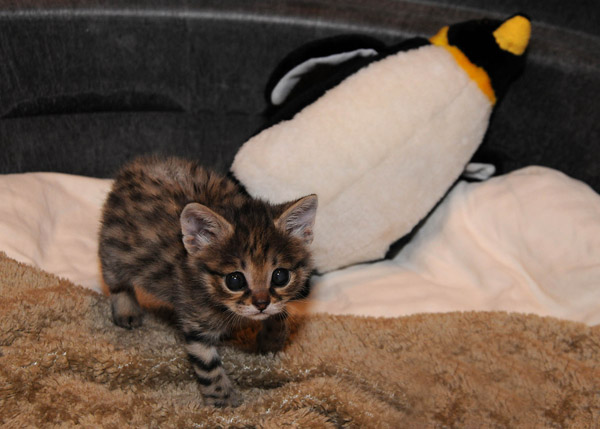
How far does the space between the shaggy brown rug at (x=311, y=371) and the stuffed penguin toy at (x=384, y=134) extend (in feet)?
1.41

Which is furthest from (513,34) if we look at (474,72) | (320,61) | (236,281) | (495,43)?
(236,281)

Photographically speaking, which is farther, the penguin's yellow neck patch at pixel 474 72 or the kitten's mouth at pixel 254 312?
the penguin's yellow neck patch at pixel 474 72

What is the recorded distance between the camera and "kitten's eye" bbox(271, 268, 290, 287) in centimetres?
178

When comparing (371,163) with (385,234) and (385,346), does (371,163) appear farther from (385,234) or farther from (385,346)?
(385,346)

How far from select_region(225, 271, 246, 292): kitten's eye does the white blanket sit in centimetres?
68

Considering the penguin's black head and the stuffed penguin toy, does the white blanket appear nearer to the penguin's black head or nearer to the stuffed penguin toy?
the stuffed penguin toy

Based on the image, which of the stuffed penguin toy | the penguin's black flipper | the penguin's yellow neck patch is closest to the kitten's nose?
the stuffed penguin toy

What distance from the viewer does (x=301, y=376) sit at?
2.02 metres

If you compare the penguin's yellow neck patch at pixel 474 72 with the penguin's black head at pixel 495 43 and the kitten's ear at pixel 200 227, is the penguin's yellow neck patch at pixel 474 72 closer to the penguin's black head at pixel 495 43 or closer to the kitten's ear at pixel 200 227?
the penguin's black head at pixel 495 43

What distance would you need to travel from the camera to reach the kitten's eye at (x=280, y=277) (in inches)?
70.0

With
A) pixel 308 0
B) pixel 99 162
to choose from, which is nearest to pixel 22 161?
pixel 99 162

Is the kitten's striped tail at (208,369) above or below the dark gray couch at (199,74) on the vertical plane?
below

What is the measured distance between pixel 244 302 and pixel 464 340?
873 millimetres

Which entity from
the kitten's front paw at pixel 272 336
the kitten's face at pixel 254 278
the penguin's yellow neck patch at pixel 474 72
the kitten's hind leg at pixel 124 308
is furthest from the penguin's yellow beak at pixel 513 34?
the kitten's hind leg at pixel 124 308
